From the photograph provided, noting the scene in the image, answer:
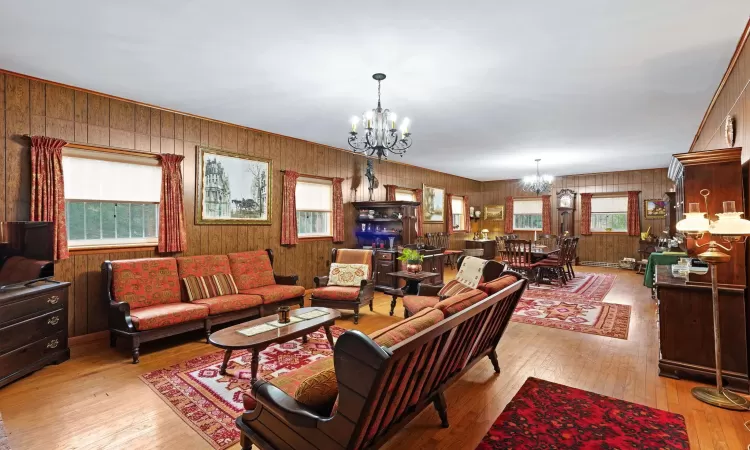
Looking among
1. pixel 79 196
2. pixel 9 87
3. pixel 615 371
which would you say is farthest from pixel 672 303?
pixel 9 87

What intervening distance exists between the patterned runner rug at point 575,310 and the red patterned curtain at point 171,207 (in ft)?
14.9

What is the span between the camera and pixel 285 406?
167cm

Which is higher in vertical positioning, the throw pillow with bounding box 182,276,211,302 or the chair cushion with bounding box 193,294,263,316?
the throw pillow with bounding box 182,276,211,302

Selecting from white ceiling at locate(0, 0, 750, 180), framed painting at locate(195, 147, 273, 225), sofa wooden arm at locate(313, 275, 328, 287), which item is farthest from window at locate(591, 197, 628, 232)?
framed painting at locate(195, 147, 273, 225)

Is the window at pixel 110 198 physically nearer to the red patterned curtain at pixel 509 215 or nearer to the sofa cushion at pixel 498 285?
the sofa cushion at pixel 498 285

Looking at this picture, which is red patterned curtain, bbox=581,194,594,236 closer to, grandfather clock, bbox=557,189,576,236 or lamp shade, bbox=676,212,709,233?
grandfather clock, bbox=557,189,576,236

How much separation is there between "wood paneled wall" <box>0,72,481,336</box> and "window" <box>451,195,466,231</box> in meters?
4.93

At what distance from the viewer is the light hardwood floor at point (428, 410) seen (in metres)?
2.29

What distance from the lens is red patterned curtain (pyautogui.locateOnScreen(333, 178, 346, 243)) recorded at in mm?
6941

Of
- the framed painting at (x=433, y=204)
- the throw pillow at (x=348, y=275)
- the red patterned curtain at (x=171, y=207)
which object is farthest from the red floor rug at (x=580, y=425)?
the framed painting at (x=433, y=204)

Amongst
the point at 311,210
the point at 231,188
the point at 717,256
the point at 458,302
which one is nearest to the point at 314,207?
the point at 311,210

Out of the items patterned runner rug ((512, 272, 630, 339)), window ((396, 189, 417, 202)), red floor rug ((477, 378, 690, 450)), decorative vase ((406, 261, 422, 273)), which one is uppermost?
window ((396, 189, 417, 202))

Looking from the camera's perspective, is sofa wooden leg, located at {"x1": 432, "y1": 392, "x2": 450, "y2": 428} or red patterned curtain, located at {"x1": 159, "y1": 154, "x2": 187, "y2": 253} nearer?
sofa wooden leg, located at {"x1": 432, "y1": 392, "x2": 450, "y2": 428}

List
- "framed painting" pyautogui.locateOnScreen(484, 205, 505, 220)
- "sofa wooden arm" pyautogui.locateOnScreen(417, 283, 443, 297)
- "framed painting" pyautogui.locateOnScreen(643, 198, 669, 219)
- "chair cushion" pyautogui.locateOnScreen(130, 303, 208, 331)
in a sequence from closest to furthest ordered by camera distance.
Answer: "chair cushion" pyautogui.locateOnScreen(130, 303, 208, 331) < "sofa wooden arm" pyautogui.locateOnScreen(417, 283, 443, 297) < "framed painting" pyautogui.locateOnScreen(643, 198, 669, 219) < "framed painting" pyautogui.locateOnScreen(484, 205, 505, 220)
